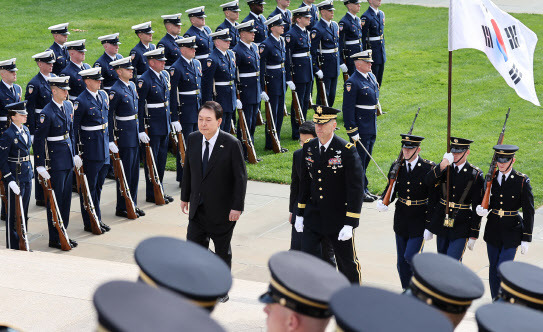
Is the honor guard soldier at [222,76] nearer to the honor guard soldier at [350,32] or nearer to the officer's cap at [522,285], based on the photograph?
the honor guard soldier at [350,32]

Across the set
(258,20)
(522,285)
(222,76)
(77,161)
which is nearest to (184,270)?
(522,285)

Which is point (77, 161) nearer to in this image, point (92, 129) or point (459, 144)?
point (92, 129)

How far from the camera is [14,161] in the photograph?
827 cm

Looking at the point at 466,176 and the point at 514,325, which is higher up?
the point at 514,325

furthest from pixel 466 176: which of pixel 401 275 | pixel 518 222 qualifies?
pixel 401 275

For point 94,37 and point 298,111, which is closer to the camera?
point 298,111

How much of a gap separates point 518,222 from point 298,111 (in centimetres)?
653

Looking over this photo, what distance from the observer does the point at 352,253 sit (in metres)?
6.49

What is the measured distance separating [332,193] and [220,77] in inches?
209

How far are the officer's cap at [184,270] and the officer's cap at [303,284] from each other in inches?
8.3

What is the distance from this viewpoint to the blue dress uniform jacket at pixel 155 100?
10102 millimetres

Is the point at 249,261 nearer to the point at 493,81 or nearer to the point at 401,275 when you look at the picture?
the point at 401,275

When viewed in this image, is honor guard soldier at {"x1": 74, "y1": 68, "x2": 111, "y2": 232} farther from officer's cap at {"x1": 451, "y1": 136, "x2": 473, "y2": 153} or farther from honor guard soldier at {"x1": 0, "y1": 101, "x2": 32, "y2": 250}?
officer's cap at {"x1": 451, "y1": 136, "x2": 473, "y2": 153}

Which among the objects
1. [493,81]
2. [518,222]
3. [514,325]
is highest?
[514,325]
